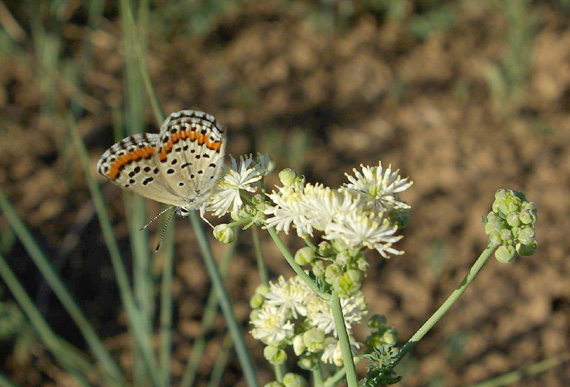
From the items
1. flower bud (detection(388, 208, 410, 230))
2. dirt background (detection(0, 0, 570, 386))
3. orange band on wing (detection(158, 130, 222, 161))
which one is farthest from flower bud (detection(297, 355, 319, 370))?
dirt background (detection(0, 0, 570, 386))

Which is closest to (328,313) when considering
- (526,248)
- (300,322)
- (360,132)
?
(300,322)

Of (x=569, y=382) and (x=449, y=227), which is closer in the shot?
(x=569, y=382)

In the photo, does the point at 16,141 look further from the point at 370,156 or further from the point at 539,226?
the point at 539,226

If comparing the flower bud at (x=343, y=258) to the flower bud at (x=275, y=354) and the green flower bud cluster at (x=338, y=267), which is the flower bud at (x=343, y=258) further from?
the flower bud at (x=275, y=354)

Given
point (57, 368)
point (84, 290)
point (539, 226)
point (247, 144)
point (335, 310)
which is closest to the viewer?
point (335, 310)

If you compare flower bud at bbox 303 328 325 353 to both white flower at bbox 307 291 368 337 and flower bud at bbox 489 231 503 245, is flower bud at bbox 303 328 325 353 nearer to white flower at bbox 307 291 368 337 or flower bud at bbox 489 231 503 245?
white flower at bbox 307 291 368 337

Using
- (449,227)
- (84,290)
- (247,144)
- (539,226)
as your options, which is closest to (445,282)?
(449,227)

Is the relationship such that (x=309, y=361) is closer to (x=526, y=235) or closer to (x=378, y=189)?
(x=378, y=189)
